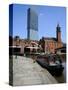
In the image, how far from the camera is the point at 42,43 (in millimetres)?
3293

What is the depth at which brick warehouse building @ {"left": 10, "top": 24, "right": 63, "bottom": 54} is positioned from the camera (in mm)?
3202

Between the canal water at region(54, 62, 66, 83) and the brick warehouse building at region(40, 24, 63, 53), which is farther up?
the brick warehouse building at region(40, 24, 63, 53)

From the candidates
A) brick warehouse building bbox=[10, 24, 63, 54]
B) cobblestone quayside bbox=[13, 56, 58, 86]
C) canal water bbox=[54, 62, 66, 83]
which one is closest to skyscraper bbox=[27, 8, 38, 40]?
brick warehouse building bbox=[10, 24, 63, 54]

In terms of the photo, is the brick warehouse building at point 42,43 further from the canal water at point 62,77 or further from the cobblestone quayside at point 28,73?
the canal water at point 62,77

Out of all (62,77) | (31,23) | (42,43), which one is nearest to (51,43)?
(42,43)

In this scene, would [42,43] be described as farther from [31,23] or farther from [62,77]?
[62,77]

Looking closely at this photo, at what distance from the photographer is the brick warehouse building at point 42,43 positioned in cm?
320

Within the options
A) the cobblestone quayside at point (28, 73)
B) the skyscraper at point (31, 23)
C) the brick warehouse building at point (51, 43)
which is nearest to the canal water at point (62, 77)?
the cobblestone quayside at point (28, 73)

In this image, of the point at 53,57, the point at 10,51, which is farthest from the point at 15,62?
the point at 53,57

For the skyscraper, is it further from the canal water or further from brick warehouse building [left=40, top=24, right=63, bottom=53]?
the canal water

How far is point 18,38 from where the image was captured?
320 centimetres

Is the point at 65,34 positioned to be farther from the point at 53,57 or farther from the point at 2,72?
the point at 2,72

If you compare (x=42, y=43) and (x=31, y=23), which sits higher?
(x=31, y=23)

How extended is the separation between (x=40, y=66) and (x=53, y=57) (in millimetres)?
243
